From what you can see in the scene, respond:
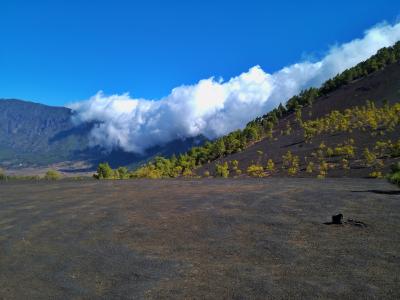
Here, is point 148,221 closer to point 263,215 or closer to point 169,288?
point 263,215

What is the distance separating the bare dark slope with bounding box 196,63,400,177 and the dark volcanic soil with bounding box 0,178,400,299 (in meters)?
40.6

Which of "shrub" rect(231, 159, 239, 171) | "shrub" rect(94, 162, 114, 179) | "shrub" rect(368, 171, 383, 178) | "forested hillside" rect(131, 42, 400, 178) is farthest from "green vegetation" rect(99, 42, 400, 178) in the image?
"shrub" rect(368, 171, 383, 178)

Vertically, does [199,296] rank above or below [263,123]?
below

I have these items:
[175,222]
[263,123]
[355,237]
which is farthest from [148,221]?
[263,123]

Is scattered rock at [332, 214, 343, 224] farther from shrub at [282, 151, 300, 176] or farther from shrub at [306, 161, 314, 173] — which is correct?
shrub at [282, 151, 300, 176]

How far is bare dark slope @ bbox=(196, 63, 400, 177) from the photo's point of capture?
266 ft

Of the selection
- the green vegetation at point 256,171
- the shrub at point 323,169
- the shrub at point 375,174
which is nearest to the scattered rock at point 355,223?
the shrub at point 375,174

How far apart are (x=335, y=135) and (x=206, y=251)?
85.5 metres

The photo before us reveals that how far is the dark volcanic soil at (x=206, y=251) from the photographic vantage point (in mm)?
12844

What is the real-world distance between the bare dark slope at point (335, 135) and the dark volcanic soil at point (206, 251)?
40.6m

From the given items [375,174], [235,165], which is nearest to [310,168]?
[375,174]

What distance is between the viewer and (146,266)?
15.5m

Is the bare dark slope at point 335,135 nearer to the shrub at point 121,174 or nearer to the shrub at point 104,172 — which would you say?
the shrub at point 121,174

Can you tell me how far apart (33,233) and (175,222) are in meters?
7.41
